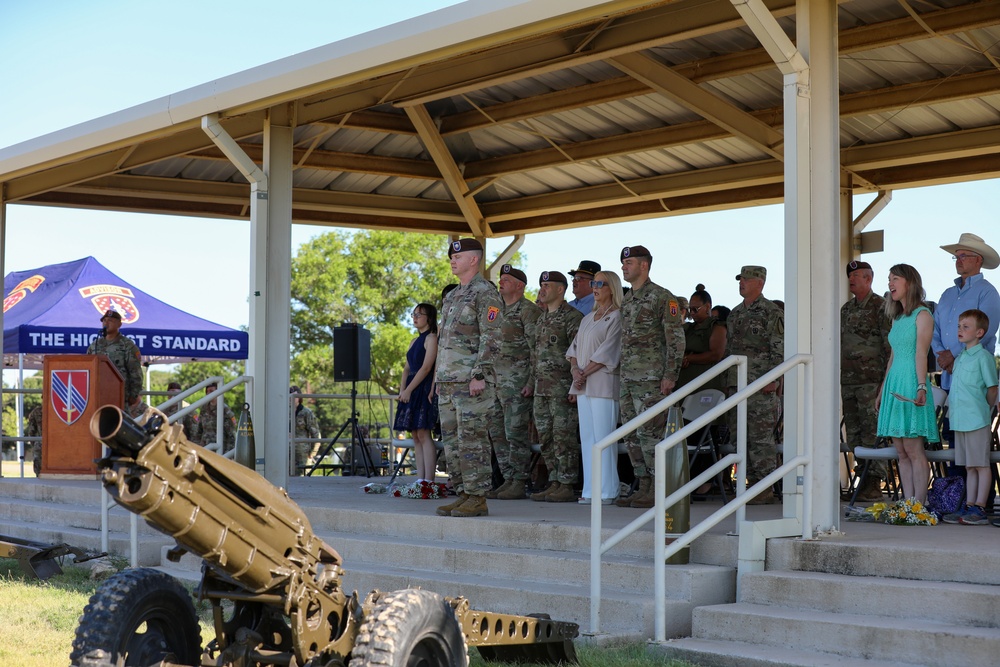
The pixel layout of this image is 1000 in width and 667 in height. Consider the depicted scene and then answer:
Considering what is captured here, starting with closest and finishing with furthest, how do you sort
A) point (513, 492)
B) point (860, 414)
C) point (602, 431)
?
point (602, 431), point (860, 414), point (513, 492)

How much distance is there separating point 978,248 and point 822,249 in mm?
1731

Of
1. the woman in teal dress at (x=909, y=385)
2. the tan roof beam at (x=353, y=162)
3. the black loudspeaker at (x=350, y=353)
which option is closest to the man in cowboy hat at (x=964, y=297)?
the woman in teal dress at (x=909, y=385)

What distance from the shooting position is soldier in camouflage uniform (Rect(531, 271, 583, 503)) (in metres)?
9.02

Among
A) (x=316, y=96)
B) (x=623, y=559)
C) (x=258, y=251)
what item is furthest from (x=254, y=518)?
(x=316, y=96)

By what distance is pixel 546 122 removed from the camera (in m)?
12.7

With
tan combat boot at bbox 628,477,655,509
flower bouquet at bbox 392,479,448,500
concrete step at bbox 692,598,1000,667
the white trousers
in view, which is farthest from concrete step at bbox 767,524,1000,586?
flower bouquet at bbox 392,479,448,500

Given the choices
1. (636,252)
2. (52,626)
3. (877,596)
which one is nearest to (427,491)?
(636,252)

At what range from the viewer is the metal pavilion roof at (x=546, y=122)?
8.45m

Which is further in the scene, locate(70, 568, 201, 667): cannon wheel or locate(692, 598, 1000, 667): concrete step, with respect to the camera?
locate(692, 598, 1000, 667): concrete step

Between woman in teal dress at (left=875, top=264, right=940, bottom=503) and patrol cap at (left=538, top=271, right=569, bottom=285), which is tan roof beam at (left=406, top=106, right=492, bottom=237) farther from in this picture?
woman in teal dress at (left=875, top=264, right=940, bottom=503)

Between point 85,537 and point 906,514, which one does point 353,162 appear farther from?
point 906,514

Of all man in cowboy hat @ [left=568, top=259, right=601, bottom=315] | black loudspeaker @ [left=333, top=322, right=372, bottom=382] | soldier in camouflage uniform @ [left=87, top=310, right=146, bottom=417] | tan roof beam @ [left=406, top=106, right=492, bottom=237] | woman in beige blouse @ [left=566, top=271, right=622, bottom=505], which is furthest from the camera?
black loudspeaker @ [left=333, top=322, right=372, bottom=382]

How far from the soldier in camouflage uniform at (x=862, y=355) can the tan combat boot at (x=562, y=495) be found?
2.23 metres

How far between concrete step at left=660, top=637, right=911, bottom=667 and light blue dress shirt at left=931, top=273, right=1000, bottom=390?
2788mm
